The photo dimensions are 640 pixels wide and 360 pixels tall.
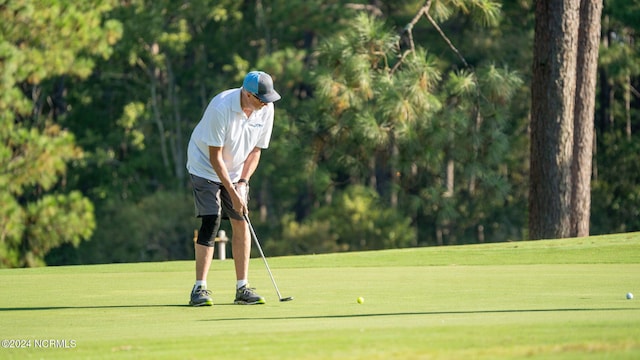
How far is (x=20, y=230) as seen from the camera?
93.4ft

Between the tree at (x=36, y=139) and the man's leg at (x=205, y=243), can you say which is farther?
the tree at (x=36, y=139)

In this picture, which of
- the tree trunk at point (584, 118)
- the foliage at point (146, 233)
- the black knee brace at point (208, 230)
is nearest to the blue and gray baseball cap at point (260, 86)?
the black knee brace at point (208, 230)

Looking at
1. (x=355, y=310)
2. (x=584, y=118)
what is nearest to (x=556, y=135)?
(x=584, y=118)

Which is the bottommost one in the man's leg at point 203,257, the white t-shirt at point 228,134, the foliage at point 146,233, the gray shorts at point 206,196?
the foliage at point 146,233

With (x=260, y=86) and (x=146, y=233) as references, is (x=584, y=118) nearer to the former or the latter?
(x=260, y=86)

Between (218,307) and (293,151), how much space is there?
1823 cm

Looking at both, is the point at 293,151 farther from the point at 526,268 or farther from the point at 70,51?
the point at 526,268

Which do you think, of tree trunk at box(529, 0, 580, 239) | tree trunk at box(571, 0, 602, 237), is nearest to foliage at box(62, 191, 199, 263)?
tree trunk at box(571, 0, 602, 237)

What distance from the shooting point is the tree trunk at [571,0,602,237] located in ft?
67.7

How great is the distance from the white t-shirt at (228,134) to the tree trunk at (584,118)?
41.7 feet

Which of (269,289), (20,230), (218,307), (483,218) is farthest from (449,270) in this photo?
(483,218)

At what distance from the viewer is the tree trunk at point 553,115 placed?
19.7 metres

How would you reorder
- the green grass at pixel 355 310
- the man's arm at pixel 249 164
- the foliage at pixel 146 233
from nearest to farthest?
the green grass at pixel 355 310 < the man's arm at pixel 249 164 < the foliage at pixel 146 233

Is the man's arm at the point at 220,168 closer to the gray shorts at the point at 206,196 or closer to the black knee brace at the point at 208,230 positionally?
the gray shorts at the point at 206,196
